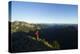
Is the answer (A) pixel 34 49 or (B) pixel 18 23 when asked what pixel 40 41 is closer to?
(A) pixel 34 49

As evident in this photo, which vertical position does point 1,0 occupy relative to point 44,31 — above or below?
above

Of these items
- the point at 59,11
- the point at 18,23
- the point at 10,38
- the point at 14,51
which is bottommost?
the point at 14,51

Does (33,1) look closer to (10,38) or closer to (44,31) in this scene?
(44,31)

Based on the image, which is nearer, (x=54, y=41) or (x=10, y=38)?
(x=10, y=38)

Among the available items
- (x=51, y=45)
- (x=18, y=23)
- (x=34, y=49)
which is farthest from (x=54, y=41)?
(x=18, y=23)

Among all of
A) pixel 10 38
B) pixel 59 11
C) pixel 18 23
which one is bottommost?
pixel 10 38

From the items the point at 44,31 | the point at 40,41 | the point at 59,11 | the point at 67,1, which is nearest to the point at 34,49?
the point at 40,41

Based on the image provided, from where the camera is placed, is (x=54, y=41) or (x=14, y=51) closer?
(x=14, y=51)

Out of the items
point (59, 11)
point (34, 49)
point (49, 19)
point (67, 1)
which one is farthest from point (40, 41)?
point (67, 1)

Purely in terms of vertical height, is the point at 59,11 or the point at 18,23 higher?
the point at 59,11
